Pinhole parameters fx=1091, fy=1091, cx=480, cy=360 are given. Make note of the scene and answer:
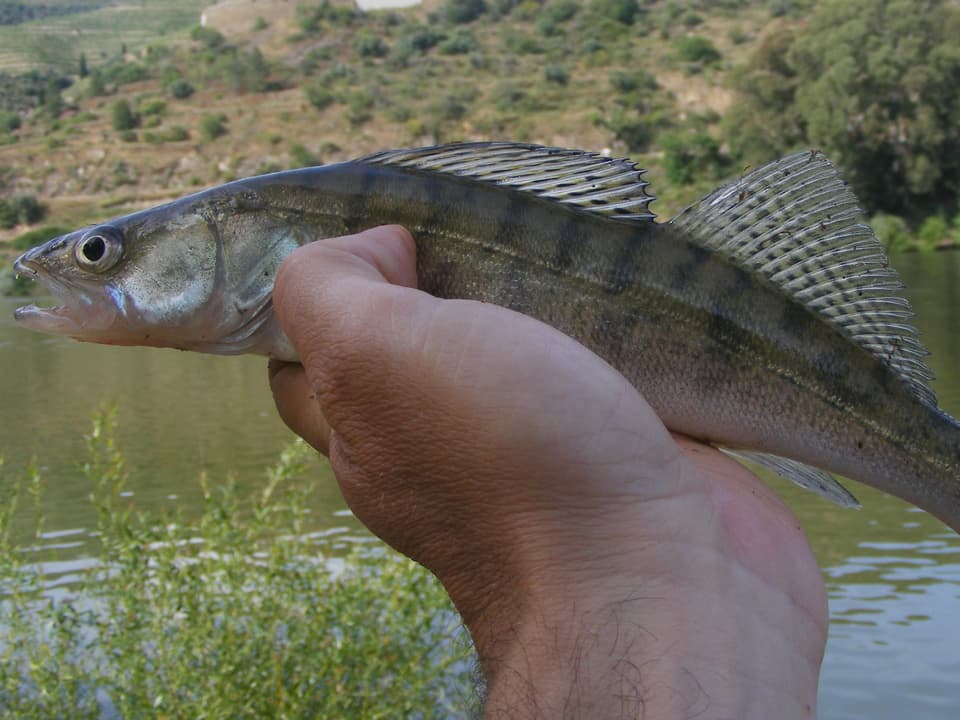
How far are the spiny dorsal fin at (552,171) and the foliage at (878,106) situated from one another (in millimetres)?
49848

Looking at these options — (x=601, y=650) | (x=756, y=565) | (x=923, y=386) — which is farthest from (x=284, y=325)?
(x=923, y=386)

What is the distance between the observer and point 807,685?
2193 mm

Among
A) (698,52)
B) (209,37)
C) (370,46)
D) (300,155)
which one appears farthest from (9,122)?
(698,52)

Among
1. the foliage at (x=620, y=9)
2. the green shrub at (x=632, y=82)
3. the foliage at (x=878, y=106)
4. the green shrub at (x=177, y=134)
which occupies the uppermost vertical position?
the foliage at (x=878, y=106)

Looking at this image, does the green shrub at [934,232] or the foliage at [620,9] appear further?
the foliage at [620,9]

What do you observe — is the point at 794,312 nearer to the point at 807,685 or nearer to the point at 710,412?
the point at 710,412

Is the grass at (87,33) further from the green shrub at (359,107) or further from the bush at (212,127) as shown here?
the green shrub at (359,107)

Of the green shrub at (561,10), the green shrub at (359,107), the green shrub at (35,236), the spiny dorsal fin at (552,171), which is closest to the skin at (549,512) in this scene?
→ the spiny dorsal fin at (552,171)

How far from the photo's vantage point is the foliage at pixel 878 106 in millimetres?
51594

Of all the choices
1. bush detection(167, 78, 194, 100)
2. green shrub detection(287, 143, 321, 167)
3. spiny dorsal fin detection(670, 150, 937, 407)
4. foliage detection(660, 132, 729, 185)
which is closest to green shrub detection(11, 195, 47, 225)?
green shrub detection(287, 143, 321, 167)

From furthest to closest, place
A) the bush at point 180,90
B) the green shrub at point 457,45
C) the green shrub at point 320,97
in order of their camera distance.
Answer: the green shrub at point 457,45, the bush at point 180,90, the green shrub at point 320,97

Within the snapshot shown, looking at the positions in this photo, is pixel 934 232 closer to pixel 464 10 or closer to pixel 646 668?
pixel 646 668

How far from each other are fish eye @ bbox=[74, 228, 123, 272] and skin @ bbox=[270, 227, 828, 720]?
0.81 m

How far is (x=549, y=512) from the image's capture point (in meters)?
2.16
